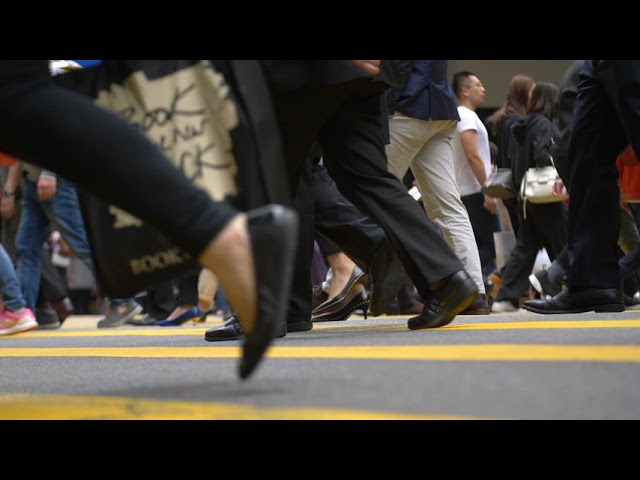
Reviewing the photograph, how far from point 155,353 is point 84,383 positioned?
82 centimetres

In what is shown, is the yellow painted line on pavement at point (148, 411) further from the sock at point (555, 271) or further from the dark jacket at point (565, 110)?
the sock at point (555, 271)

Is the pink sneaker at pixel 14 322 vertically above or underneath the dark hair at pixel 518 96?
underneath

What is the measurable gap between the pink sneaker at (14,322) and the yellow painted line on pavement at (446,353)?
2712mm

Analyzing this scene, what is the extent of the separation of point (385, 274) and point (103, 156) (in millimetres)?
2299

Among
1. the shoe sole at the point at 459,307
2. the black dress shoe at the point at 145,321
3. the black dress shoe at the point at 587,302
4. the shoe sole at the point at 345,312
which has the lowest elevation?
the black dress shoe at the point at 145,321

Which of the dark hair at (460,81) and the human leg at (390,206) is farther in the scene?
the dark hair at (460,81)

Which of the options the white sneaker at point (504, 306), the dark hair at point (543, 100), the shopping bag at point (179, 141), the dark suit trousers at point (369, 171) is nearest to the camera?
the shopping bag at point (179, 141)

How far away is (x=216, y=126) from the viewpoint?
1.96 m

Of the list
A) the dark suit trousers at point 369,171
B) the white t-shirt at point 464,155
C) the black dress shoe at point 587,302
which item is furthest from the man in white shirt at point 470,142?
the dark suit trousers at point 369,171

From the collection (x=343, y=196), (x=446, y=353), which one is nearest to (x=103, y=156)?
(x=446, y=353)

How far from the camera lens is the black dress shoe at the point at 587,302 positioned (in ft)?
Answer: 12.5

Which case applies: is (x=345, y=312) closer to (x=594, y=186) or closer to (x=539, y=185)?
(x=594, y=186)
